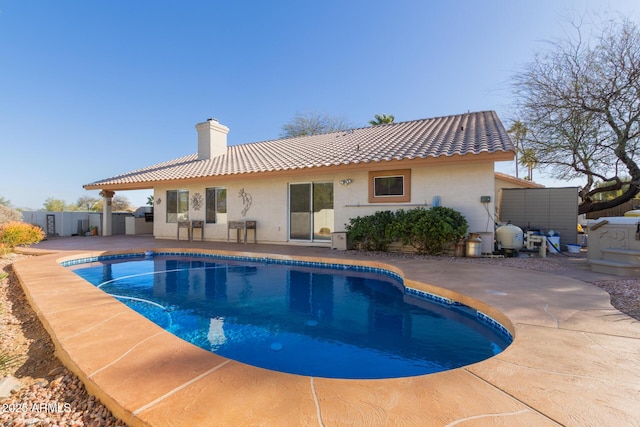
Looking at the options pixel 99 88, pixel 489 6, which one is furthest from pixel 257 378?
pixel 99 88

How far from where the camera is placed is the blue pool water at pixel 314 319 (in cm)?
346

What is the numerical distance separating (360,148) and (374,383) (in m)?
9.81

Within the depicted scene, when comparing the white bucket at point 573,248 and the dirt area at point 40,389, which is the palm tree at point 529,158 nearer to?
the white bucket at point 573,248

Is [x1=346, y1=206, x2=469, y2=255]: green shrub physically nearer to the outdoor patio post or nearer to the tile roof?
the tile roof

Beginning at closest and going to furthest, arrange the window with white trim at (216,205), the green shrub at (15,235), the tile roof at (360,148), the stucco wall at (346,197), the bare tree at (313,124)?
the stucco wall at (346,197), the tile roof at (360,148), the green shrub at (15,235), the window with white trim at (216,205), the bare tree at (313,124)

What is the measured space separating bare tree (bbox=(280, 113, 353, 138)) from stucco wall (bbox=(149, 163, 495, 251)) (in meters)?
16.7

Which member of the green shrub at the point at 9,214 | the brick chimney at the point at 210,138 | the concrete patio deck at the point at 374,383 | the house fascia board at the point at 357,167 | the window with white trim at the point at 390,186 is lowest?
the concrete patio deck at the point at 374,383

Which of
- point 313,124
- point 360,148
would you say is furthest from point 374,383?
point 313,124

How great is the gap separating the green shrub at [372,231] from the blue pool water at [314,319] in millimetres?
1628

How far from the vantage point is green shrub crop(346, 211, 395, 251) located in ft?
29.8

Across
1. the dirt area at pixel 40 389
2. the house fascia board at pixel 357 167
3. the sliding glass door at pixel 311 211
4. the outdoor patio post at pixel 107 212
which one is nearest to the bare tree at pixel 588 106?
the house fascia board at pixel 357 167

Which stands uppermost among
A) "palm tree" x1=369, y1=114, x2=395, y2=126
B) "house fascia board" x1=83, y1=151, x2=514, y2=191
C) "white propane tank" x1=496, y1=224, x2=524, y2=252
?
"palm tree" x1=369, y1=114, x2=395, y2=126

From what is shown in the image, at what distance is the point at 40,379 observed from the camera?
2480 mm

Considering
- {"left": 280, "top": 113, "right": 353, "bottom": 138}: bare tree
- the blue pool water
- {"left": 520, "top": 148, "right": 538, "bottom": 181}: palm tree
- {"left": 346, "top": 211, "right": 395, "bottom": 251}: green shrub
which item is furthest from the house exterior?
{"left": 280, "top": 113, "right": 353, "bottom": 138}: bare tree
